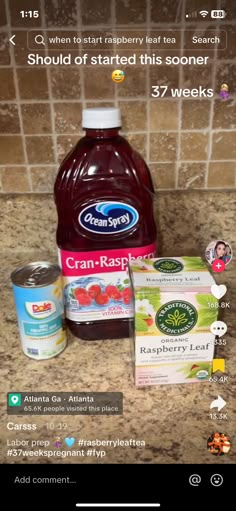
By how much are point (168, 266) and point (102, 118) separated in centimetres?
22

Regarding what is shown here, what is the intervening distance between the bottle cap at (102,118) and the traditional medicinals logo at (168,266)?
0.65ft

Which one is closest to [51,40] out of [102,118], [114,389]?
[102,118]

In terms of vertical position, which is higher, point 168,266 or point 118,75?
point 118,75

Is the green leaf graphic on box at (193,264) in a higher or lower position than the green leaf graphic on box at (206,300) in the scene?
higher

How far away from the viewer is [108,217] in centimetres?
62

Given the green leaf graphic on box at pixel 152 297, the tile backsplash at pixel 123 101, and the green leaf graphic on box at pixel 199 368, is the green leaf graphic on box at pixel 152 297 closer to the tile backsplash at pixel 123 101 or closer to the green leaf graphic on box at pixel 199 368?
the green leaf graphic on box at pixel 199 368

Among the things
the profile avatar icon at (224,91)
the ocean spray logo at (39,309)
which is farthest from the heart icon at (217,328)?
the profile avatar icon at (224,91)

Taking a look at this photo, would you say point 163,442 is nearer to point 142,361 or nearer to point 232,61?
point 142,361

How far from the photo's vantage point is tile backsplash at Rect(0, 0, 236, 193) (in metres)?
0.61

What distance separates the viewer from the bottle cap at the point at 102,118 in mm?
587

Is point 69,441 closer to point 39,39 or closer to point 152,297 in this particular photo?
point 152,297

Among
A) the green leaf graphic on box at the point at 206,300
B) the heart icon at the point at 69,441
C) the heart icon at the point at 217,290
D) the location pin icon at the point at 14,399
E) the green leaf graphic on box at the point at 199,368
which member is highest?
the heart icon at the point at 217,290

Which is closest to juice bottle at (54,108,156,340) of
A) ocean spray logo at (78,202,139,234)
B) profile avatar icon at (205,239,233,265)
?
ocean spray logo at (78,202,139,234)

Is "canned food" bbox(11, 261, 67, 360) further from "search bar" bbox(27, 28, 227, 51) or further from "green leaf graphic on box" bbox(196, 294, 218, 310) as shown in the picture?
"search bar" bbox(27, 28, 227, 51)
